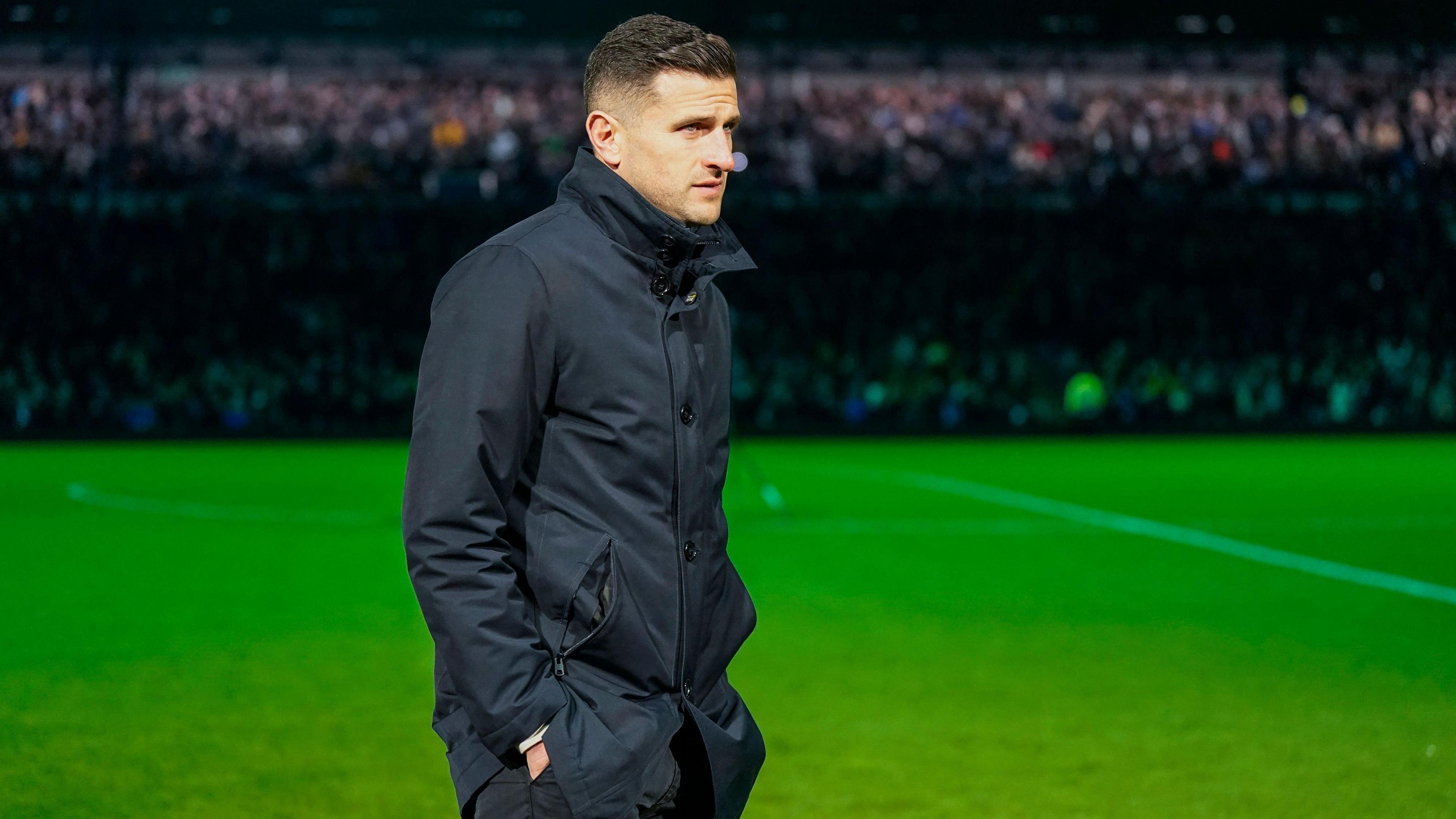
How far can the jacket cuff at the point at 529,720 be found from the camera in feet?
7.92

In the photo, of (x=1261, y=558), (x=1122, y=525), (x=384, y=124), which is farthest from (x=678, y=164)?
(x=384, y=124)

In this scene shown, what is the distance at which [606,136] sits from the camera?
2629 millimetres

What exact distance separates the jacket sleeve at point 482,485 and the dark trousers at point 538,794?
0.08 meters

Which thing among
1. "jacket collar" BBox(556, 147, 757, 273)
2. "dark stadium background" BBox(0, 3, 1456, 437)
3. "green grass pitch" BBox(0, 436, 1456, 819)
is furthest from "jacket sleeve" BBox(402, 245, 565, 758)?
"dark stadium background" BBox(0, 3, 1456, 437)

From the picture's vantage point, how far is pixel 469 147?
2467 centimetres

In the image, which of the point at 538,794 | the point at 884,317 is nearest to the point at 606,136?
the point at 538,794

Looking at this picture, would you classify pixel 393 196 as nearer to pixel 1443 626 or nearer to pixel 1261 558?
pixel 1261 558

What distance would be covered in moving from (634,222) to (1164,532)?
10779mm

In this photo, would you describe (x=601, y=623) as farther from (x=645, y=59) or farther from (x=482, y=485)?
(x=645, y=59)

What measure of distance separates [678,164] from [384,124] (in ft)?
78.7

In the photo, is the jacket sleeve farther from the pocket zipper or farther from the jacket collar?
the jacket collar

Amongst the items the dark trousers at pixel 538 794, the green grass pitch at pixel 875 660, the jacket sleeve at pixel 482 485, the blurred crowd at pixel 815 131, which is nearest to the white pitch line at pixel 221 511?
the green grass pitch at pixel 875 660

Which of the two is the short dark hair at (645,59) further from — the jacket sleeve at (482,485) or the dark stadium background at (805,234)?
the dark stadium background at (805,234)

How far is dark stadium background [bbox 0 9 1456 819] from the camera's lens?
9180 millimetres
